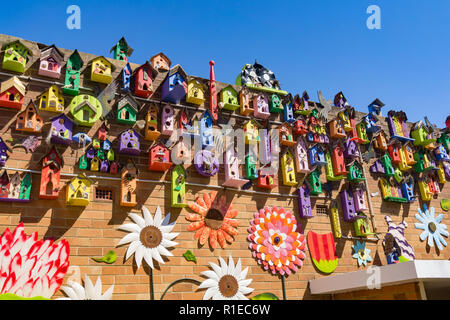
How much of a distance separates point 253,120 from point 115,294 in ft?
10.5

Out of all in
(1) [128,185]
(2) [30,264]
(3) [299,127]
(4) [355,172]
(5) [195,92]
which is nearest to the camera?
(2) [30,264]

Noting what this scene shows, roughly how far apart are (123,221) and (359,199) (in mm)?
3758

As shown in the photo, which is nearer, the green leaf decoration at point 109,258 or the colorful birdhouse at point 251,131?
the green leaf decoration at point 109,258

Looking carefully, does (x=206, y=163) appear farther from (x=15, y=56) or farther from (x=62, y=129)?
(x=15, y=56)

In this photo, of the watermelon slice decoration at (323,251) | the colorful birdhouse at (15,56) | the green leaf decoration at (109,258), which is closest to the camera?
the green leaf decoration at (109,258)

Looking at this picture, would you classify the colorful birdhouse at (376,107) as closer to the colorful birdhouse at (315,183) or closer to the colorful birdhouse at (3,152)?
the colorful birdhouse at (315,183)

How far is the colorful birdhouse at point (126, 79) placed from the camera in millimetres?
5504

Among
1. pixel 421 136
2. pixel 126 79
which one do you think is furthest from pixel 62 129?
pixel 421 136

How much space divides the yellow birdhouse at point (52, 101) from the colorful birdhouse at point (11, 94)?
0.25 meters

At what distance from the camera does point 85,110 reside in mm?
5129

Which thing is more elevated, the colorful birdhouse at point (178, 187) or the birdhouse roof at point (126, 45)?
the birdhouse roof at point (126, 45)

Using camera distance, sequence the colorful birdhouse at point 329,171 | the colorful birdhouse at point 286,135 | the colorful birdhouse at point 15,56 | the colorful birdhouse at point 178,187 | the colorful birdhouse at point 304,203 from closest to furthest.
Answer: the colorful birdhouse at point 15,56, the colorful birdhouse at point 178,187, the colorful birdhouse at point 304,203, the colorful birdhouse at point 286,135, the colorful birdhouse at point 329,171

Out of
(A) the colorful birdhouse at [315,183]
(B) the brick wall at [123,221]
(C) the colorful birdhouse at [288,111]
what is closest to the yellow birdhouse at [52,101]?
(B) the brick wall at [123,221]
